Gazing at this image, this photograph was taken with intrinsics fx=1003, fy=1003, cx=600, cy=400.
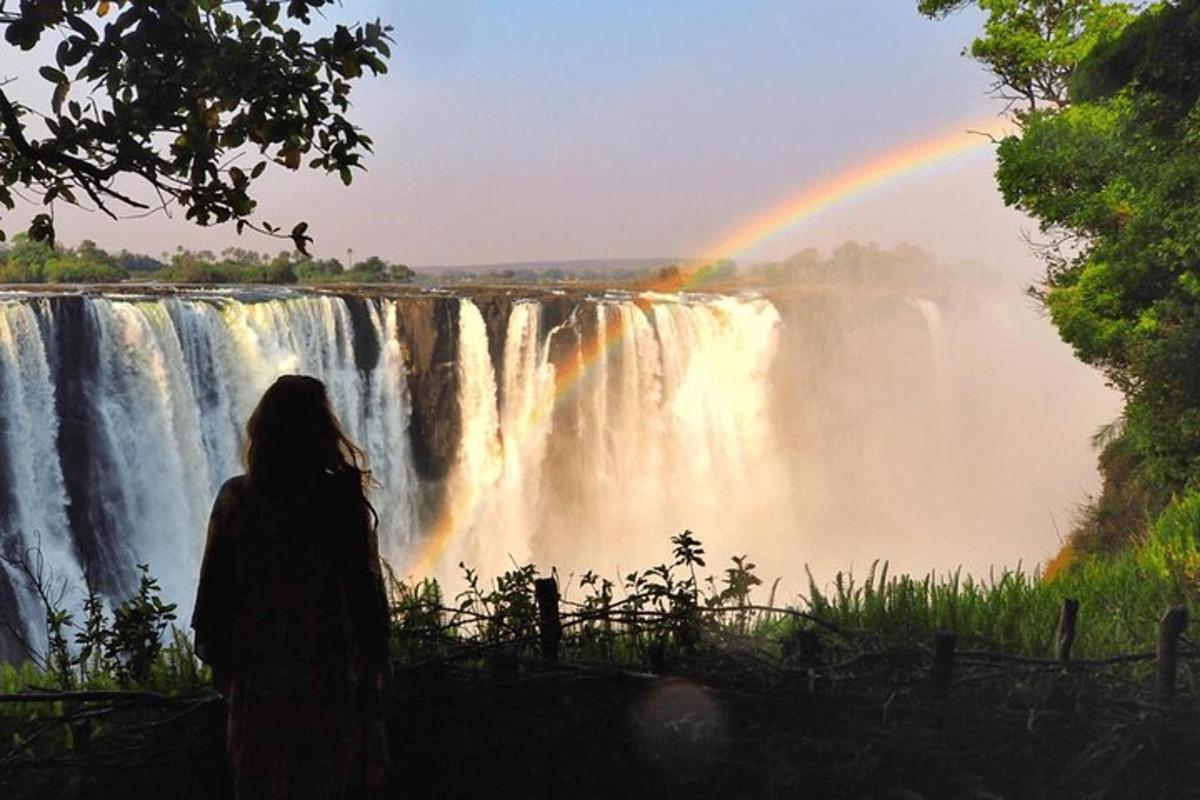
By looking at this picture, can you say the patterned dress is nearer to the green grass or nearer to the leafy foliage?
the green grass

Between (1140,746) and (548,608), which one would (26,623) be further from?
(1140,746)

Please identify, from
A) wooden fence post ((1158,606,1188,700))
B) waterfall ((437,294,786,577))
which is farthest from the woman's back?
waterfall ((437,294,786,577))

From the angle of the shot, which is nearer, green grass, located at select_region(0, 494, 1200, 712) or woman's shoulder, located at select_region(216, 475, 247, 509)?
woman's shoulder, located at select_region(216, 475, 247, 509)

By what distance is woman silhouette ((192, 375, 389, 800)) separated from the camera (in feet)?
7.91

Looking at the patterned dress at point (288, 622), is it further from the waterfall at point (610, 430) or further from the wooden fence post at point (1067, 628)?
the waterfall at point (610, 430)

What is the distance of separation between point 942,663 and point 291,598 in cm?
229

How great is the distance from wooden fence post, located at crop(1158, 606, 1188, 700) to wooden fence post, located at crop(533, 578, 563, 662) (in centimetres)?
219

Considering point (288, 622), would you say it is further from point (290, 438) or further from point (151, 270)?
point (151, 270)

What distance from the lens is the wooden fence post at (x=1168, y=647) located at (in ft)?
11.9

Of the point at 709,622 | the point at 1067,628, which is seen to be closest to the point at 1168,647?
the point at 1067,628

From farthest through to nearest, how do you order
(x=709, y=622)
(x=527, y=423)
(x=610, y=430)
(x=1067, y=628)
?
(x=610, y=430)
(x=527, y=423)
(x=709, y=622)
(x=1067, y=628)

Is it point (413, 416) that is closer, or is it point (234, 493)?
point (234, 493)

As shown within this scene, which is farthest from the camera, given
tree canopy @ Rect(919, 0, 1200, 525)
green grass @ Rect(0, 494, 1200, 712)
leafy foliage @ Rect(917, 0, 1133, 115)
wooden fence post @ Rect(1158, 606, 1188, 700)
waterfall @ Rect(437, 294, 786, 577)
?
waterfall @ Rect(437, 294, 786, 577)

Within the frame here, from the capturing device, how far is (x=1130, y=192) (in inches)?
431
